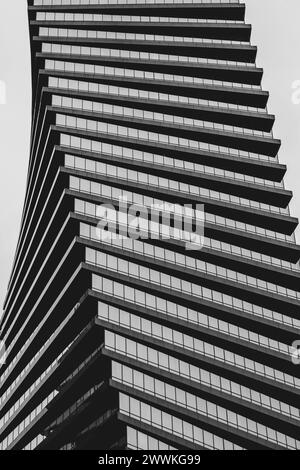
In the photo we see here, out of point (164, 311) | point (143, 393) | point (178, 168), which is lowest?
point (143, 393)

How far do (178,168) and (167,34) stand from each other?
84.6 ft

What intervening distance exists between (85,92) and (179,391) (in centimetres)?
4717

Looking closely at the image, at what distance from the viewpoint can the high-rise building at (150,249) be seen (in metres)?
109

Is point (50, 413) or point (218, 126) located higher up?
point (218, 126)

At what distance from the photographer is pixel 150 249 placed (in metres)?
Answer: 120

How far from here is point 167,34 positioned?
481 ft

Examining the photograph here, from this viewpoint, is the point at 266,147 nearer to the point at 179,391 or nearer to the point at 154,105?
the point at 154,105

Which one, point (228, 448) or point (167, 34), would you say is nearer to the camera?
point (228, 448)

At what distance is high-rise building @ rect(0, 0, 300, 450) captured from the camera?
109 meters

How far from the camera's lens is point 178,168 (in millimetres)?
131250
